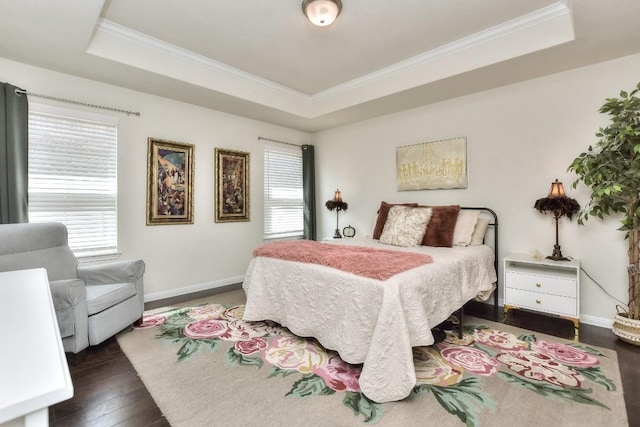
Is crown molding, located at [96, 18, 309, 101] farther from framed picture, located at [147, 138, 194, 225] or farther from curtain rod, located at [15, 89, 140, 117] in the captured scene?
framed picture, located at [147, 138, 194, 225]

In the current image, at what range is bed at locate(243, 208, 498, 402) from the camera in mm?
1853

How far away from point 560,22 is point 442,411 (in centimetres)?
302

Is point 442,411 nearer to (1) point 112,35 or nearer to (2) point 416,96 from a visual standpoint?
(2) point 416,96

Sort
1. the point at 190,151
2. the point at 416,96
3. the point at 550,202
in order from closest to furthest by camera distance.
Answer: the point at 550,202 < the point at 416,96 < the point at 190,151

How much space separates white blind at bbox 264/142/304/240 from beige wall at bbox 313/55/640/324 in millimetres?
1564

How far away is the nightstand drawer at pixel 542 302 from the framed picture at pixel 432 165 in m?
1.34

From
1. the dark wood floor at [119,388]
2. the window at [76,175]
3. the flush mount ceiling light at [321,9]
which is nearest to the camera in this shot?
the dark wood floor at [119,388]

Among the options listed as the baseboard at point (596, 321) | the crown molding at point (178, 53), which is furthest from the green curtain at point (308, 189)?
the baseboard at point (596, 321)

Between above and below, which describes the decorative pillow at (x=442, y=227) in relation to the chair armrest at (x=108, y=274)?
above

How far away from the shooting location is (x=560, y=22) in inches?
101

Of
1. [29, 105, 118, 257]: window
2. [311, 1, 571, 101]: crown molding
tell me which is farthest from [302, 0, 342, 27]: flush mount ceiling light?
[29, 105, 118, 257]: window

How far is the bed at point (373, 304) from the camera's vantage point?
185 centimetres

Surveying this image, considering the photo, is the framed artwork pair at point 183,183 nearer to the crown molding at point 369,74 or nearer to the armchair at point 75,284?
the crown molding at point 369,74

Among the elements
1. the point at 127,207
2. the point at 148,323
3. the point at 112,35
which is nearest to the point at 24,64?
the point at 112,35
